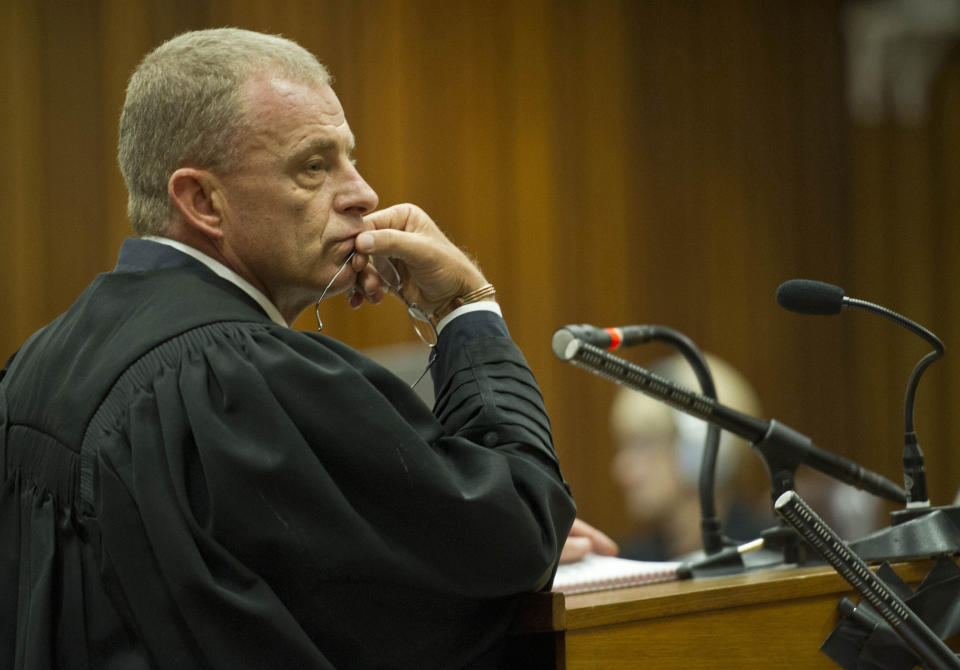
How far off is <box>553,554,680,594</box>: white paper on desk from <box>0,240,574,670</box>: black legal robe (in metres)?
0.26

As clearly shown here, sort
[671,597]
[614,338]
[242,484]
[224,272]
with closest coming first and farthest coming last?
[242,484]
[671,597]
[224,272]
[614,338]

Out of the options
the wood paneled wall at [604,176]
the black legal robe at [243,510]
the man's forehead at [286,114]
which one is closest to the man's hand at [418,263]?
the man's forehead at [286,114]

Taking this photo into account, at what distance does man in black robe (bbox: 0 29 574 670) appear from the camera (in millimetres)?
1366

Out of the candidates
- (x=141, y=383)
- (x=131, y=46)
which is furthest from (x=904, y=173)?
(x=141, y=383)

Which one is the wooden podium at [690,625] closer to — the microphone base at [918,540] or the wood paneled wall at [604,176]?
the microphone base at [918,540]

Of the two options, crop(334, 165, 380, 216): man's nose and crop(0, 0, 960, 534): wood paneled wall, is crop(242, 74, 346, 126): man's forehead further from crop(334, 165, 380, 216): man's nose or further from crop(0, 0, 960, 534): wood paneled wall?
crop(0, 0, 960, 534): wood paneled wall

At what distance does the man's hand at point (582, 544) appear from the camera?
85.4 inches

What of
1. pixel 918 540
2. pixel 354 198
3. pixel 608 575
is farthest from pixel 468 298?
pixel 918 540

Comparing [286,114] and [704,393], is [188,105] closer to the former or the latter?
[286,114]

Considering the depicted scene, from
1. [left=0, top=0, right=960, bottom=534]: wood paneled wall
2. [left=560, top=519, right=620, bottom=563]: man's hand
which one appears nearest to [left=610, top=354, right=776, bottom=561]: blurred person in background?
[left=0, top=0, right=960, bottom=534]: wood paneled wall

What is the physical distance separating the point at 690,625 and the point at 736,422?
51 cm

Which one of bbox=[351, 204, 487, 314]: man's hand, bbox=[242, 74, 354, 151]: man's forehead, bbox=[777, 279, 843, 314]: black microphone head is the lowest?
bbox=[777, 279, 843, 314]: black microphone head

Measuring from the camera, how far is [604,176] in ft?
16.1

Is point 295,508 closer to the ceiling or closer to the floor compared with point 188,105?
closer to the floor
